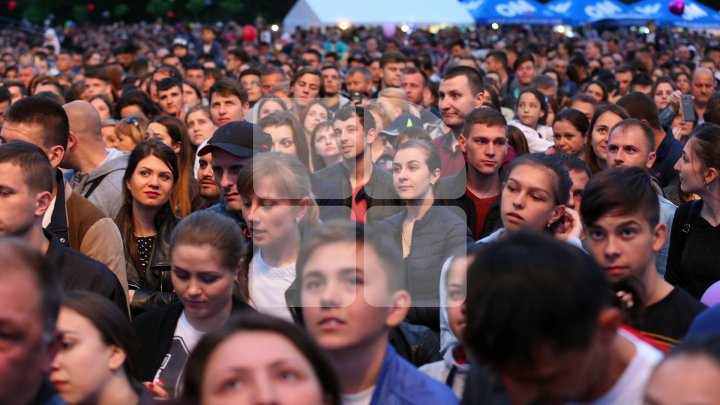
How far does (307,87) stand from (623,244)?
7.72 metres

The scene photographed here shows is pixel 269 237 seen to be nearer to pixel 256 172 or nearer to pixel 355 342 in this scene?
pixel 256 172

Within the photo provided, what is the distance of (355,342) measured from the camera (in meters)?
3.34

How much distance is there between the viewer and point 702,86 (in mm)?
11797

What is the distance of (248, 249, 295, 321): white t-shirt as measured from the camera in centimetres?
497

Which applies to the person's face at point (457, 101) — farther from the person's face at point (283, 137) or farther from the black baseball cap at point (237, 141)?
the black baseball cap at point (237, 141)

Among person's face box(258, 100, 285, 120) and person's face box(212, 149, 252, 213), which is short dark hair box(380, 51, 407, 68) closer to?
person's face box(258, 100, 285, 120)

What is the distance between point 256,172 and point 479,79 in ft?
11.9

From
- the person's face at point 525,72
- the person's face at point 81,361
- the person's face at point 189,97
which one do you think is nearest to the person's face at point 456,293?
the person's face at point 81,361

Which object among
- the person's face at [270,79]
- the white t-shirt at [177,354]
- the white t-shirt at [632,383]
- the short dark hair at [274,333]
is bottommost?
the white t-shirt at [177,354]

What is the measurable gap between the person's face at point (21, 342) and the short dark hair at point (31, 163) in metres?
2.07

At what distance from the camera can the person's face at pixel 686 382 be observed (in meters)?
2.59

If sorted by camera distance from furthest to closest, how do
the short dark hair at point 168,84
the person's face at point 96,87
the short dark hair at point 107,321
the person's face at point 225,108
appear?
1. the person's face at point 96,87
2. the short dark hair at point 168,84
3. the person's face at point 225,108
4. the short dark hair at point 107,321

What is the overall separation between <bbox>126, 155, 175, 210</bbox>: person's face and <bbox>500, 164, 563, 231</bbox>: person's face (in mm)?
2189

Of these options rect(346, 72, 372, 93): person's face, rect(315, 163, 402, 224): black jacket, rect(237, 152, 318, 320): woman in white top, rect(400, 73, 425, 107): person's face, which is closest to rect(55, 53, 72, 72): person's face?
rect(346, 72, 372, 93): person's face
